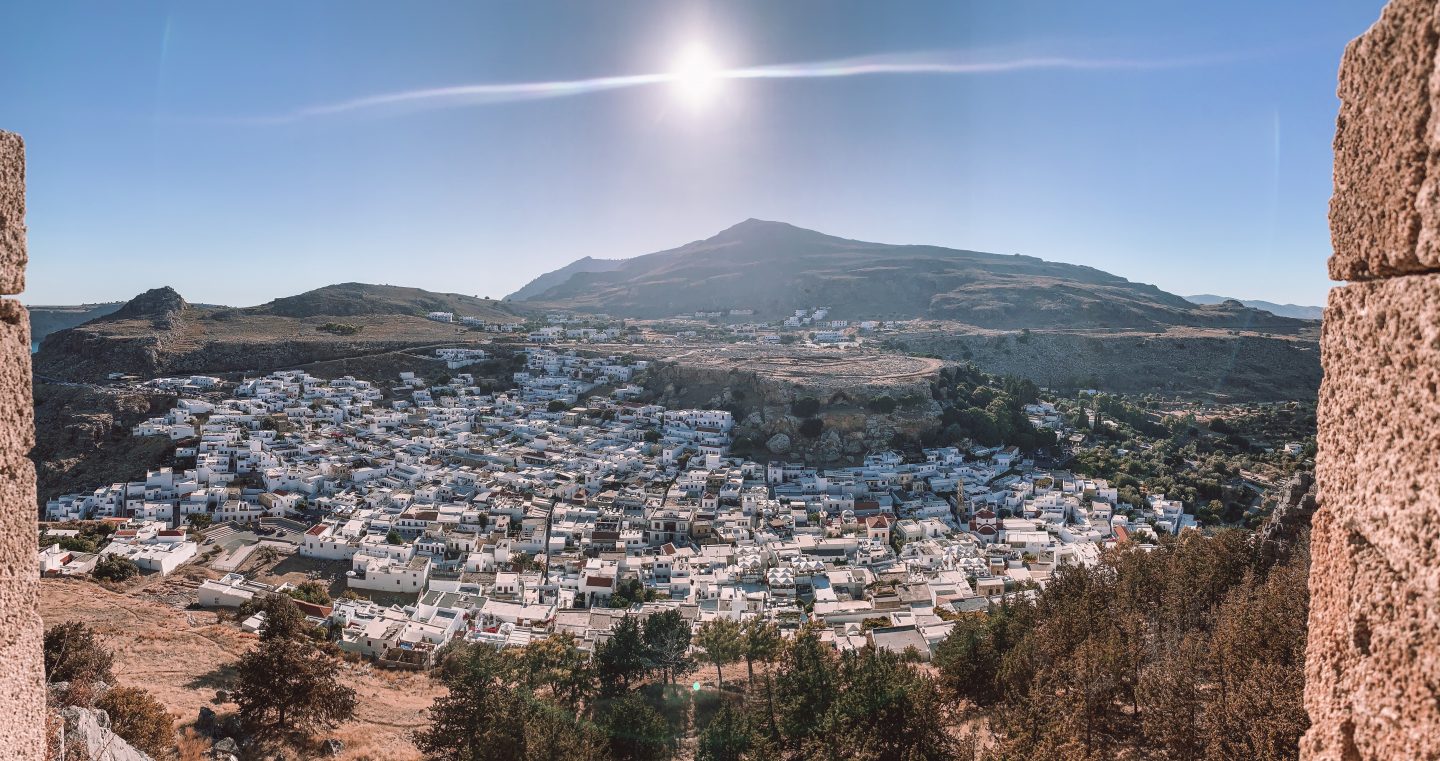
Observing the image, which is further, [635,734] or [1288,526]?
[1288,526]

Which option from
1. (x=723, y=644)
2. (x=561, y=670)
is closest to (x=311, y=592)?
(x=561, y=670)

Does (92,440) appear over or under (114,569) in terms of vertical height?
over

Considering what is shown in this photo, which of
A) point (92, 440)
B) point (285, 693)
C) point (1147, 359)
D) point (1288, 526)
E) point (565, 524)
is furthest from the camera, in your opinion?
point (1147, 359)

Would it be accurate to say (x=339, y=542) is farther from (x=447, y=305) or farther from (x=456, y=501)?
(x=447, y=305)

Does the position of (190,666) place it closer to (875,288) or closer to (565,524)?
(565,524)

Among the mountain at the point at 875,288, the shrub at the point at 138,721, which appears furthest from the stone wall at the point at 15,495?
the mountain at the point at 875,288

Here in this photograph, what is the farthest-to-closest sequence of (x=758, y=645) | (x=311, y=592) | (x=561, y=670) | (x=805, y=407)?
(x=805, y=407) → (x=311, y=592) → (x=758, y=645) → (x=561, y=670)

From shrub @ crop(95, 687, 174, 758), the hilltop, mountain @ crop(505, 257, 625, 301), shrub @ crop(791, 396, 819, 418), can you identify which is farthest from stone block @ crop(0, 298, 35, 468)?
mountain @ crop(505, 257, 625, 301)
